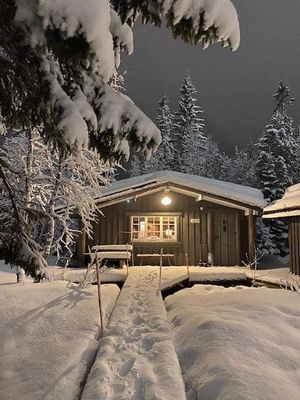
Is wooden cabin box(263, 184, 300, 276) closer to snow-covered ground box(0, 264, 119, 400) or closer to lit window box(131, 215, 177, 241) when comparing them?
lit window box(131, 215, 177, 241)

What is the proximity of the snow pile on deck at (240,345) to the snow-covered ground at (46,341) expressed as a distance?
1.48m

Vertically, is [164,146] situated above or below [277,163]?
A: above

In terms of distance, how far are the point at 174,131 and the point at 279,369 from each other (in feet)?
140

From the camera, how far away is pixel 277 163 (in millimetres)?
32281

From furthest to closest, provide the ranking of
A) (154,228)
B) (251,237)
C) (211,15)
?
(154,228) < (251,237) < (211,15)

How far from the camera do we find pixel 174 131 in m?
45.8

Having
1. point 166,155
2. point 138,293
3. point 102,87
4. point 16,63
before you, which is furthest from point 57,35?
point 166,155

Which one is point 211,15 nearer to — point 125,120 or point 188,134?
point 125,120

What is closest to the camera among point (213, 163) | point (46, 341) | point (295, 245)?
point (46, 341)

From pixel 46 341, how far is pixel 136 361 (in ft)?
5.10

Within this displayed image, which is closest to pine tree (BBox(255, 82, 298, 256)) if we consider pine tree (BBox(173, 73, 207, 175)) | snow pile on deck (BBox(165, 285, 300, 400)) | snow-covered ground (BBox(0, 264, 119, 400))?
pine tree (BBox(173, 73, 207, 175))

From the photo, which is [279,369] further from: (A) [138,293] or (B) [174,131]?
(B) [174,131]

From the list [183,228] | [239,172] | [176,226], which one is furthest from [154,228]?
[239,172]

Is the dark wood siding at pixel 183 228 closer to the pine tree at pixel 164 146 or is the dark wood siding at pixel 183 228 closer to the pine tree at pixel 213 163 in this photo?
the pine tree at pixel 164 146
